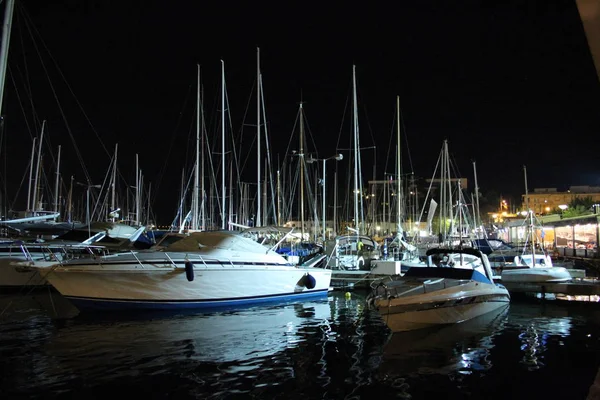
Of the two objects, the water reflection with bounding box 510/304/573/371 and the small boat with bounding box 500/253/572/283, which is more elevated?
the small boat with bounding box 500/253/572/283

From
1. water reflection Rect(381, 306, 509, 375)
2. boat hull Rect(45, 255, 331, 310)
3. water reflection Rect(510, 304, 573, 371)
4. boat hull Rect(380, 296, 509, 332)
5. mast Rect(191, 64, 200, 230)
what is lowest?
water reflection Rect(510, 304, 573, 371)

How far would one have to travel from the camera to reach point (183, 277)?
58.1ft

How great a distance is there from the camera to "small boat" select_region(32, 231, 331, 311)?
55.3ft

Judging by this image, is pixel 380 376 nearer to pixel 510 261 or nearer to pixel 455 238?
pixel 510 261

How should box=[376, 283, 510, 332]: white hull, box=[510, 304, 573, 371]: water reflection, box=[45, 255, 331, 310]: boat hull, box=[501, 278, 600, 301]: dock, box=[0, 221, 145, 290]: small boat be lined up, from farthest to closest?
box=[0, 221, 145, 290]: small boat < box=[501, 278, 600, 301]: dock < box=[45, 255, 331, 310]: boat hull < box=[376, 283, 510, 332]: white hull < box=[510, 304, 573, 371]: water reflection

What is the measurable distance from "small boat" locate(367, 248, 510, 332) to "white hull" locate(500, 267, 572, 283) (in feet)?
22.7

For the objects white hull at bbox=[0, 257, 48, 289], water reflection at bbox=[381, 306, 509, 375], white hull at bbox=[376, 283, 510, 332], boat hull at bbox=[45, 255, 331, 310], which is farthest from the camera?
white hull at bbox=[0, 257, 48, 289]

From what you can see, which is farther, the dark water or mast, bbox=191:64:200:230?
mast, bbox=191:64:200:230

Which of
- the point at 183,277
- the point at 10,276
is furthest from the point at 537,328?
the point at 10,276

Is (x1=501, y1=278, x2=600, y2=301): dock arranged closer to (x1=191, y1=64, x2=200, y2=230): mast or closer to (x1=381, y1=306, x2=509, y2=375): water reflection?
(x1=381, y1=306, x2=509, y2=375): water reflection

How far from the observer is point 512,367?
10375mm

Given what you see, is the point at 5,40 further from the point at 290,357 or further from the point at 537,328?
the point at 537,328

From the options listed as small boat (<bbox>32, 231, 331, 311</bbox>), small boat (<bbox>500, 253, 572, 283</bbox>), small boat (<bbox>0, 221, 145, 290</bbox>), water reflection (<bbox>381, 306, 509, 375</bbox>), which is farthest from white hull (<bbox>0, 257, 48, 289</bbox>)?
small boat (<bbox>500, 253, 572, 283</bbox>)

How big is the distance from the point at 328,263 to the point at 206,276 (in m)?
11.6
